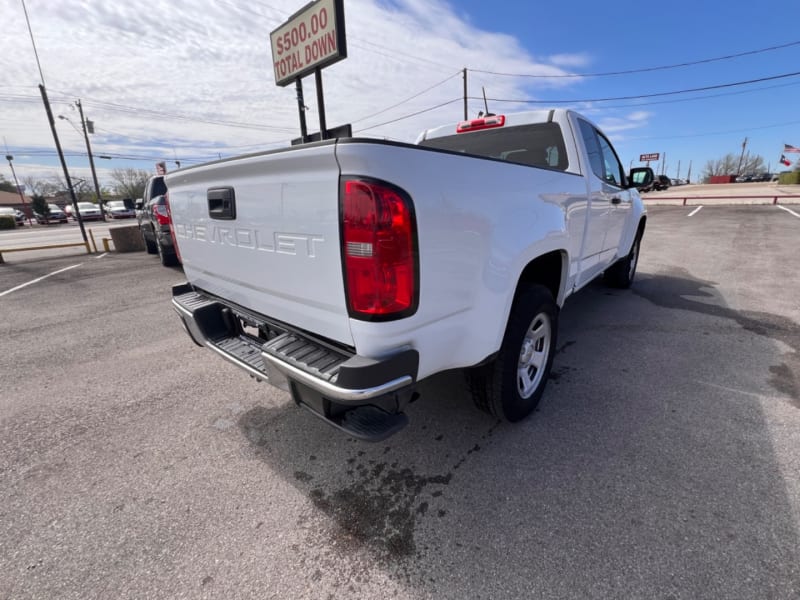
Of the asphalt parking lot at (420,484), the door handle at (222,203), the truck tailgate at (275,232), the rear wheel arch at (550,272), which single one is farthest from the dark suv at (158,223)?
the rear wheel arch at (550,272)

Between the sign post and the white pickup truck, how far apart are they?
3.10 meters

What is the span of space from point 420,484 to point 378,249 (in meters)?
1.40

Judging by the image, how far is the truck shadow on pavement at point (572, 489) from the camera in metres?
1.65

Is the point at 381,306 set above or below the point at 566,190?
below

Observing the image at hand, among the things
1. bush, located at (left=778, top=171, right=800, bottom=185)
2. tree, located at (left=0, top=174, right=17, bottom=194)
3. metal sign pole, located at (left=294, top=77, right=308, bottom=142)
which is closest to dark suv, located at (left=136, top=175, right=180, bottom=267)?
metal sign pole, located at (left=294, top=77, right=308, bottom=142)

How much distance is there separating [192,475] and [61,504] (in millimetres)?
640

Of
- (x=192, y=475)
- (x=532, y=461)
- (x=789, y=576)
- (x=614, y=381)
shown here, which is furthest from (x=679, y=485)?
(x=192, y=475)

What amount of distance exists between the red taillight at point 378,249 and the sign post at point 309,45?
3.76 metres

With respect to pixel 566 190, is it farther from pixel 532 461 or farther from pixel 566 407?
pixel 532 461

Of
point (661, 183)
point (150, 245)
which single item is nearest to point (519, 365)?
point (661, 183)

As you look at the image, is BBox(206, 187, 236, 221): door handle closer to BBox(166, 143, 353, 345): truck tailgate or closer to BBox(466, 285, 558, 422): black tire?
BBox(166, 143, 353, 345): truck tailgate

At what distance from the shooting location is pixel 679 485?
2.08 meters

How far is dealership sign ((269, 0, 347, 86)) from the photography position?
5.17 m

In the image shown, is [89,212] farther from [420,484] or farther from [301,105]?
[420,484]
